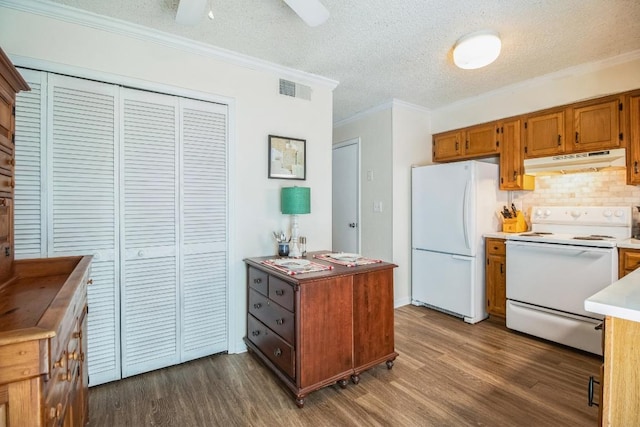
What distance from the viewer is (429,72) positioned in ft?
9.47

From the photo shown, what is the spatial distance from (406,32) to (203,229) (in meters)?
2.13

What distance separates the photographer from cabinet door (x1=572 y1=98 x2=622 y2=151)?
2582 mm

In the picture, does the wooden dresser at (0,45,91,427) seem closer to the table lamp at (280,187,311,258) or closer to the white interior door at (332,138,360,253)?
the table lamp at (280,187,311,258)

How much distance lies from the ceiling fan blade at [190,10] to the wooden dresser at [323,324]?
1.64 metres

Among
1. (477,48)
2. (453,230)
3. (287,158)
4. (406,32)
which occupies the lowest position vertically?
(453,230)

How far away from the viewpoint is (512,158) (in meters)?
3.23

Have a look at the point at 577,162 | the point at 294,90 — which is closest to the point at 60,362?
the point at 294,90

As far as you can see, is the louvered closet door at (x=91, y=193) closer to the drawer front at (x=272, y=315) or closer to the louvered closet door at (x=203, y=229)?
the louvered closet door at (x=203, y=229)

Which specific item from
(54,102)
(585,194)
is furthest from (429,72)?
(54,102)

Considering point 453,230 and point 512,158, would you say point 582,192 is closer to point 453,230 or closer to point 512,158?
point 512,158

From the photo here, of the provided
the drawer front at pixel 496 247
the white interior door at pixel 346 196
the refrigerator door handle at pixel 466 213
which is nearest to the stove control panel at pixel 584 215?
the drawer front at pixel 496 247

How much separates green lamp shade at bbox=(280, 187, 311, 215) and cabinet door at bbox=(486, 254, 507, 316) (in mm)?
2081

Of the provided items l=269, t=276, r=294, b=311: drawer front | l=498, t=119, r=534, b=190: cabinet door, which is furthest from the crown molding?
l=498, t=119, r=534, b=190: cabinet door

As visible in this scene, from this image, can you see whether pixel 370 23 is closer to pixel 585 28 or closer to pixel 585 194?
pixel 585 28
